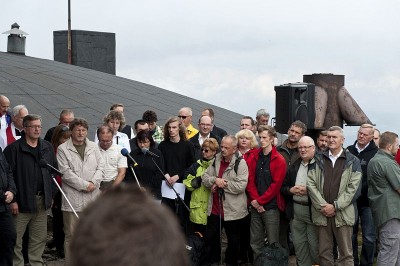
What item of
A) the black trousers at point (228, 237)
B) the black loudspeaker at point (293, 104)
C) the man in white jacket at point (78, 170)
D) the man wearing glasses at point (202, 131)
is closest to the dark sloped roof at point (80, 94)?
the man wearing glasses at point (202, 131)

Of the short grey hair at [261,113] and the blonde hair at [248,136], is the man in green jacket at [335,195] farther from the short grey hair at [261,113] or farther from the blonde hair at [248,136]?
the short grey hair at [261,113]

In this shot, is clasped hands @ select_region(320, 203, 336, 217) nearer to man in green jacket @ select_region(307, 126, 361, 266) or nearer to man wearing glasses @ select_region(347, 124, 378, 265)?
man in green jacket @ select_region(307, 126, 361, 266)

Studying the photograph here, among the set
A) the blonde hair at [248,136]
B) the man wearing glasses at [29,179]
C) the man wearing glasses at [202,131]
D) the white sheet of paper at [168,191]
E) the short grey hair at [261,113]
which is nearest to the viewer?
the man wearing glasses at [29,179]

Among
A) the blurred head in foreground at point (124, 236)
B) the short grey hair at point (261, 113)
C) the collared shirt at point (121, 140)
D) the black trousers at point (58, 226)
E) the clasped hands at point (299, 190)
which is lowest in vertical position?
the black trousers at point (58, 226)

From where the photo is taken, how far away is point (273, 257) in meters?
9.74

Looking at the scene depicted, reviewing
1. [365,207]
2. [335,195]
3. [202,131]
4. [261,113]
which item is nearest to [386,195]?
[335,195]

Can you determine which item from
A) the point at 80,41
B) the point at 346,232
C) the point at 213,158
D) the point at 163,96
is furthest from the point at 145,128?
the point at 80,41

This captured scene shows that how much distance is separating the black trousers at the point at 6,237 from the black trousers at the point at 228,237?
252cm

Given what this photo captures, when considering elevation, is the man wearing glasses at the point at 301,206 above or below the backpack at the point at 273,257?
above

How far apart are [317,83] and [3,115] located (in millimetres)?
4943

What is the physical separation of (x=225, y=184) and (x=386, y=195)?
6.35ft

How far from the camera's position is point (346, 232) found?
938 cm

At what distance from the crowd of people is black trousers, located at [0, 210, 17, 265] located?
0.01 m

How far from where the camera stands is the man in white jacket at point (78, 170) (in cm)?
926
